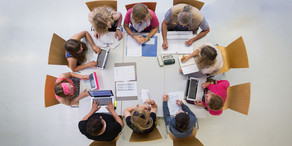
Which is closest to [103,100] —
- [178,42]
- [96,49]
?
[96,49]

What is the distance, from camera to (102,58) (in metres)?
1.66

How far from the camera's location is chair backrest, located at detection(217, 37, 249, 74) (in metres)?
1.56

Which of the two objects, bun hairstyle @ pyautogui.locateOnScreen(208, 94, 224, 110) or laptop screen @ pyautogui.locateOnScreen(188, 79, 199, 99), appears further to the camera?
laptop screen @ pyautogui.locateOnScreen(188, 79, 199, 99)

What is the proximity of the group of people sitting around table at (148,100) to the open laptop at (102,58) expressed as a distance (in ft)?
Result: 0.14

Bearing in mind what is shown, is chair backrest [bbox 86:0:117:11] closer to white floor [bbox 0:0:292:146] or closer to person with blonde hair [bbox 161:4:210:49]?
person with blonde hair [bbox 161:4:210:49]

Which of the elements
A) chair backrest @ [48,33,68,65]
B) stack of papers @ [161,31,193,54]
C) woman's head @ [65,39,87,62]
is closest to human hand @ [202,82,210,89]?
stack of papers @ [161,31,193,54]

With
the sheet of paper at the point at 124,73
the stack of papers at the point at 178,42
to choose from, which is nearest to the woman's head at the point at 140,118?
the sheet of paper at the point at 124,73

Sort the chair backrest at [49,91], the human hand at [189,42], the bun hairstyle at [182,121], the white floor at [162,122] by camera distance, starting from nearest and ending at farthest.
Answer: the bun hairstyle at [182,121] → the chair backrest at [49,91] → the human hand at [189,42] → the white floor at [162,122]

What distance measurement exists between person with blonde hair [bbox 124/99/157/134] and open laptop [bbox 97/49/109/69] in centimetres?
56

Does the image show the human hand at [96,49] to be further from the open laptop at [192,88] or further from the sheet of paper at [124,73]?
the open laptop at [192,88]

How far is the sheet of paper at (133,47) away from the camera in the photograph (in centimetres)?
170
